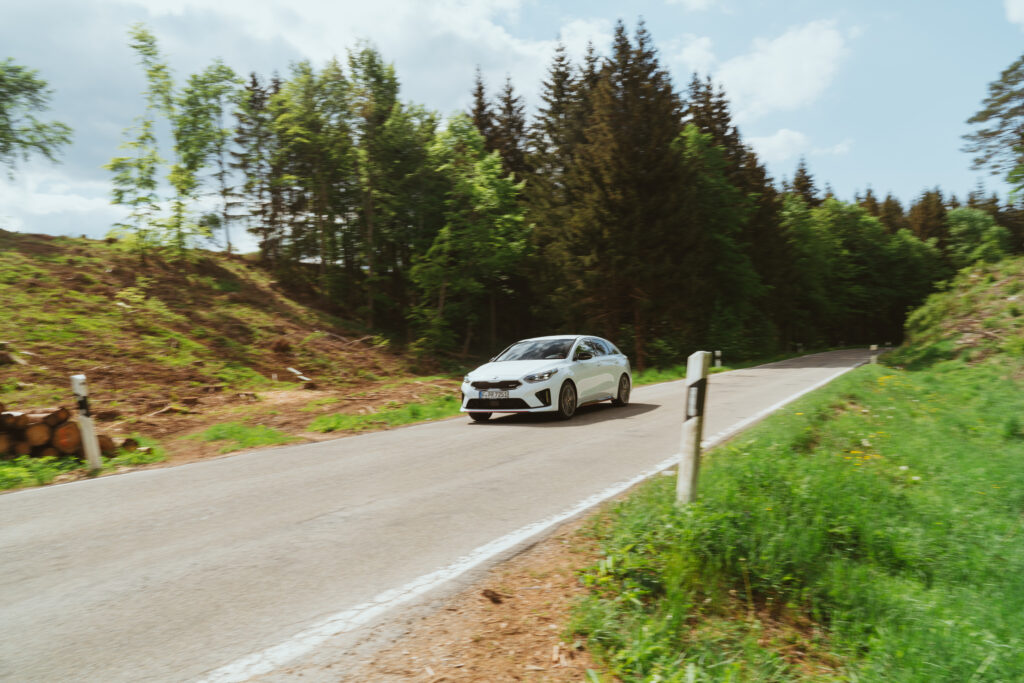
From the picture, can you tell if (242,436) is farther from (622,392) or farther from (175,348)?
(175,348)

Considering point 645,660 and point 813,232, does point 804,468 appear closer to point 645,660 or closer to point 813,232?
point 645,660

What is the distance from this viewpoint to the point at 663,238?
93.7 ft

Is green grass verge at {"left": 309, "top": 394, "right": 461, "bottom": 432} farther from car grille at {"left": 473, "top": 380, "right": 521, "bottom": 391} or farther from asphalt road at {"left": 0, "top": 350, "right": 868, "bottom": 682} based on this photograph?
asphalt road at {"left": 0, "top": 350, "right": 868, "bottom": 682}

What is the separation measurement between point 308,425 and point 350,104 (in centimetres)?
3215

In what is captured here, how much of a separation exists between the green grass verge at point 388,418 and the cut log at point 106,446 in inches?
122

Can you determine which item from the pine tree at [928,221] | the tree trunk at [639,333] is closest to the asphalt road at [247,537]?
the tree trunk at [639,333]

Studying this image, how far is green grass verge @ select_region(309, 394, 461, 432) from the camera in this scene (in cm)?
1115

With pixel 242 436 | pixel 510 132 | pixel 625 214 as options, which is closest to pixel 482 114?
pixel 510 132

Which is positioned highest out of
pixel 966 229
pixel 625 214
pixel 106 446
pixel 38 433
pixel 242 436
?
pixel 966 229

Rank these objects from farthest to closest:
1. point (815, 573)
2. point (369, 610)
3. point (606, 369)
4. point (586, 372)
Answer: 1. point (606, 369)
2. point (586, 372)
3. point (815, 573)
4. point (369, 610)

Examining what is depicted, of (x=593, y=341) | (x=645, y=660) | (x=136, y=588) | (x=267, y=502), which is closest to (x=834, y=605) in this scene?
(x=645, y=660)

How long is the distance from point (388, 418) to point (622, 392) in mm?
4809

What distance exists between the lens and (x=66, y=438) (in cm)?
855

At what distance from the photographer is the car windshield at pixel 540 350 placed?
11.8m
